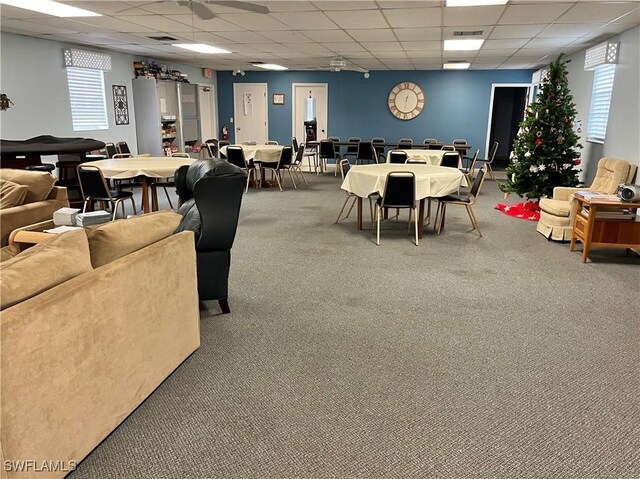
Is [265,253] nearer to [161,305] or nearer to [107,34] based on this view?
[161,305]

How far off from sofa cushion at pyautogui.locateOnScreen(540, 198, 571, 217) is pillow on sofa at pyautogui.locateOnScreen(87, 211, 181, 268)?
468 cm

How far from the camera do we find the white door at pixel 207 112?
40.6 feet

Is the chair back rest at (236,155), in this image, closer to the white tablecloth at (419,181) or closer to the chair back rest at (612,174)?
the white tablecloth at (419,181)

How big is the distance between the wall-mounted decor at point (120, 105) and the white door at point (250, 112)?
4681mm

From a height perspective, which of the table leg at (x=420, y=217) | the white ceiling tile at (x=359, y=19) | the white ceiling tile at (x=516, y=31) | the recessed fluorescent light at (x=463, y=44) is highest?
the recessed fluorescent light at (x=463, y=44)

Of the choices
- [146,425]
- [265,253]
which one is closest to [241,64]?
[265,253]

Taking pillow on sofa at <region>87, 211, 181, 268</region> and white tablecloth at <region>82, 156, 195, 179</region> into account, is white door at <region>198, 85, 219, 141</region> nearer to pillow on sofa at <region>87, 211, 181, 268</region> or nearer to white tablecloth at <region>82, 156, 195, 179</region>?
white tablecloth at <region>82, 156, 195, 179</region>

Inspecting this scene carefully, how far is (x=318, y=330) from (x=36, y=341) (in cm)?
186

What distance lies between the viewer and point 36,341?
5.49ft

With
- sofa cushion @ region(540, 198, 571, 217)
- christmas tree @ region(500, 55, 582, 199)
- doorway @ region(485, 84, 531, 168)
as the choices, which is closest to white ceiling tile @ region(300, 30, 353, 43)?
christmas tree @ region(500, 55, 582, 199)

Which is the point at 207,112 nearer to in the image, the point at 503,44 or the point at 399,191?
the point at 503,44

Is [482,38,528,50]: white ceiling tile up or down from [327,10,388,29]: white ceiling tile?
up

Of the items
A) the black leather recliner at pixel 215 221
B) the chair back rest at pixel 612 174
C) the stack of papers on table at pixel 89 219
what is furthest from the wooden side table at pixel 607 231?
the stack of papers on table at pixel 89 219

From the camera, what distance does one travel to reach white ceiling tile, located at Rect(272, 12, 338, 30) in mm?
5449
